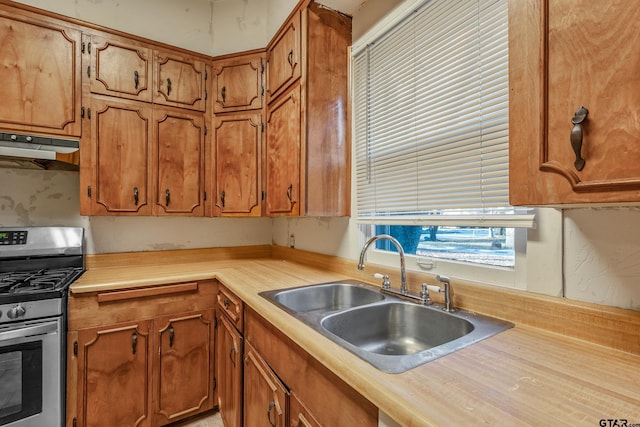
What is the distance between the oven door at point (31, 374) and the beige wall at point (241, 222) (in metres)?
0.80

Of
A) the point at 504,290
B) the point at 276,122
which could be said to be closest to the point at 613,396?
the point at 504,290

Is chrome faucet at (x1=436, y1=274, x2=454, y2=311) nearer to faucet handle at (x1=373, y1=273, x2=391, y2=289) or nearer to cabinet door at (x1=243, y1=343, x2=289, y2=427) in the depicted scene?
faucet handle at (x1=373, y1=273, x2=391, y2=289)

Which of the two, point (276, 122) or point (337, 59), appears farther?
point (276, 122)

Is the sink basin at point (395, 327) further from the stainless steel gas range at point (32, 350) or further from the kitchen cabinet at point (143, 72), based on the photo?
the kitchen cabinet at point (143, 72)

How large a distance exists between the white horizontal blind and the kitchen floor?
5.25 feet

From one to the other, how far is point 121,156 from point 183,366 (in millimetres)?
1374

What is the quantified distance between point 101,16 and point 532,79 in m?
2.77

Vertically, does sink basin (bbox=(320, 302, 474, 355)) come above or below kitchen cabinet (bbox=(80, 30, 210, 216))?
below

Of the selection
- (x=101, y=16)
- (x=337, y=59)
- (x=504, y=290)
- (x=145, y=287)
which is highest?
(x=101, y=16)

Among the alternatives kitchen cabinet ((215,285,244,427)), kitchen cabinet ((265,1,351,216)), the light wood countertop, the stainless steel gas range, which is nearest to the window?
kitchen cabinet ((265,1,351,216))

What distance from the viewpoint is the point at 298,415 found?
3.18ft

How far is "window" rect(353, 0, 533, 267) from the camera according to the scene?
1.09 metres

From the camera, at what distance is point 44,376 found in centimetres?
148

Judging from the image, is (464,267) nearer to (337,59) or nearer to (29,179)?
(337,59)
